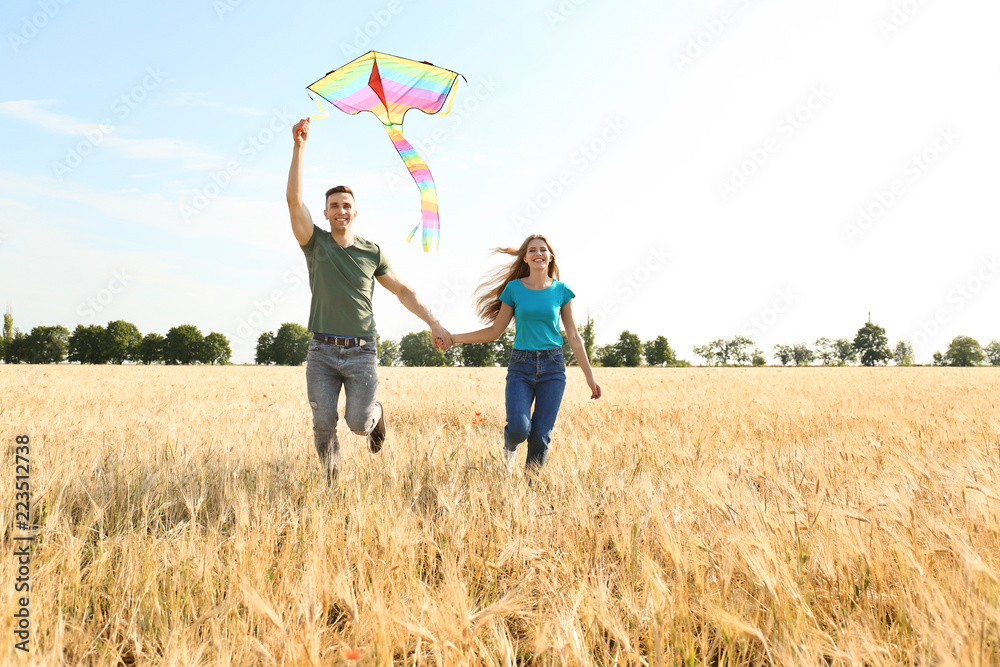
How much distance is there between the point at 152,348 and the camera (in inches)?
3565

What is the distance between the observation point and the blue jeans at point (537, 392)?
479cm

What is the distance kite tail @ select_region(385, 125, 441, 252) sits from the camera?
5.19m

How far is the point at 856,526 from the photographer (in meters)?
2.70

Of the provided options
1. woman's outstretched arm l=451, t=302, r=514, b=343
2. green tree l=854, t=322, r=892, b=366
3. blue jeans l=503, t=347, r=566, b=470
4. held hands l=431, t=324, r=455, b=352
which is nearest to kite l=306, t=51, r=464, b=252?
held hands l=431, t=324, r=455, b=352

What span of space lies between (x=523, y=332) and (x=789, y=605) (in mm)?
3101

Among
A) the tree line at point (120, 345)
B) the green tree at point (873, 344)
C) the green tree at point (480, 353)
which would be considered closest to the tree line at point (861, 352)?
the green tree at point (873, 344)

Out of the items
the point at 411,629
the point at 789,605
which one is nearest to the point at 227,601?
the point at 411,629

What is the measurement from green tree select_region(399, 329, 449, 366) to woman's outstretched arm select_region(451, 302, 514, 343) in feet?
267

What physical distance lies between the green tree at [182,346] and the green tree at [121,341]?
5.18m

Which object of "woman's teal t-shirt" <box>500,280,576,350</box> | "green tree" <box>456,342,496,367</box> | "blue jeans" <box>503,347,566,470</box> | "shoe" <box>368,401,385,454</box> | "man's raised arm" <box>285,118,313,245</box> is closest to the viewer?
"man's raised arm" <box>285,118,313,245</box>

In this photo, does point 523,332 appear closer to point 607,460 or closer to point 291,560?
point 607,460

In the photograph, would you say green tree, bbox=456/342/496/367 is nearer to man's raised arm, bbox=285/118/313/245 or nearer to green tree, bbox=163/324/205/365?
green tree, bbox=163/324/205/365

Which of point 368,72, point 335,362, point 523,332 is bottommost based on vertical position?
point 335,362

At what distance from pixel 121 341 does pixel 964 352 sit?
525ft
